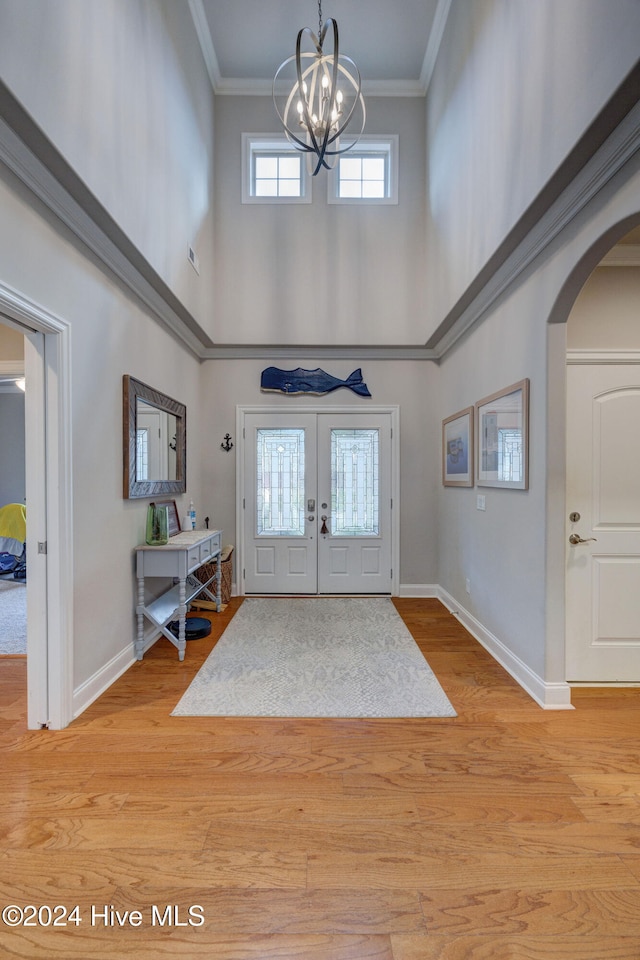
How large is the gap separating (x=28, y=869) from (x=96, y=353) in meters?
2.55

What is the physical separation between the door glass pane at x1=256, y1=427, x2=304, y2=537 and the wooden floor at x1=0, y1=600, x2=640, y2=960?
2.75m

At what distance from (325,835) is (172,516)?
117 inches

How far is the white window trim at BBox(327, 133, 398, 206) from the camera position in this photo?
16.4 ft

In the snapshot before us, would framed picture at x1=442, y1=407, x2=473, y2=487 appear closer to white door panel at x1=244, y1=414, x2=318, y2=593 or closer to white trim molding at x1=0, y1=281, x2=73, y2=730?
white door panel at x1=244, y1=414, x2=318, y2=593

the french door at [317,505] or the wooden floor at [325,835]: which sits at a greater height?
the french door at [317,505]

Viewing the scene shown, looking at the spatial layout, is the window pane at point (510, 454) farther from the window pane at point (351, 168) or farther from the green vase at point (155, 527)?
the window pane at point (351, 168)

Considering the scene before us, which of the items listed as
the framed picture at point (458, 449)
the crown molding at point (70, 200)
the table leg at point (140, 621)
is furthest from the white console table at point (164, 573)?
the framed picture at point (458, 449)

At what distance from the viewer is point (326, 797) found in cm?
196

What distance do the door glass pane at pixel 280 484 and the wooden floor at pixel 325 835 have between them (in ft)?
9.03

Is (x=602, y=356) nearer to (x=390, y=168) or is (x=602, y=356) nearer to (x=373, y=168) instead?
(x=390, y=168)

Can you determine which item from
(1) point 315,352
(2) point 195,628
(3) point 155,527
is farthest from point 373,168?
(2) point 195,628

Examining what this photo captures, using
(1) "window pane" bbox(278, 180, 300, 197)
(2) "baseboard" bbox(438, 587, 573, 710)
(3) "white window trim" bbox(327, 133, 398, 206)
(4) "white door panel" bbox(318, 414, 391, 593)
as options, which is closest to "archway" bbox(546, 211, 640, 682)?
(2) "baseboard" bbox(438, 587, 573, 710)

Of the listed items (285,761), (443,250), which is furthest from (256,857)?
(443,250)

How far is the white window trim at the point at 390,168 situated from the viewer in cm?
500
